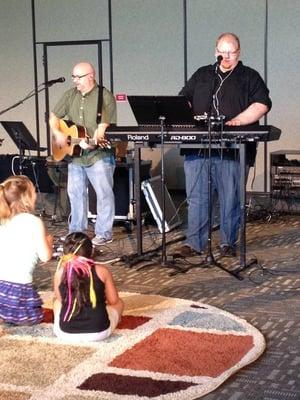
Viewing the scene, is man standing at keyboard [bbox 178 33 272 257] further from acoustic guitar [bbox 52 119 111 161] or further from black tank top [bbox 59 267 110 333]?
black tank top [bbox 59 267 110 333]

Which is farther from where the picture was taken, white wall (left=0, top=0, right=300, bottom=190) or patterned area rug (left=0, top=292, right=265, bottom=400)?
white wall (left=0, top=0, right=300, bottom=190)

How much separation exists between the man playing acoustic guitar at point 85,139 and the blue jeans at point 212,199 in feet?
2.74

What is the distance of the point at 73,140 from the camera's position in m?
5.97

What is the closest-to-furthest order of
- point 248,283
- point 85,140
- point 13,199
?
point 13,199, point 248,283, point 85,140

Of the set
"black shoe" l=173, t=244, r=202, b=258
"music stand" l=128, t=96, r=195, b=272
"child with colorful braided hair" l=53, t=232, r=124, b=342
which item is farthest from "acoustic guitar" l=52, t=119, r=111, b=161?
"child with colorful braided hair" l=53, t=232, r=124, b=342

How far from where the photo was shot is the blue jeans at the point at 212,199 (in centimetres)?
546

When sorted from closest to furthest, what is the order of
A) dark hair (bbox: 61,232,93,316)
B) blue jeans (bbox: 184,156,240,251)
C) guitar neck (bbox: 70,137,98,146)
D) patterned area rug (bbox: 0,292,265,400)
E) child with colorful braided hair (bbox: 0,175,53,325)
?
patterned area rug (bbox: 0,292,265,400)
dark hair (bbox: 61,232,93,316)
child with colorful braided hair (bbox: 0,175,53,325)
blue jeans (bbox: 184,156,240,251)
guitar neck (bbox: 70,137,98,146)

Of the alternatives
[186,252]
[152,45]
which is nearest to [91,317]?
[186,252]

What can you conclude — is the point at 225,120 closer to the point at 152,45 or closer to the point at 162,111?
the point at 162,111

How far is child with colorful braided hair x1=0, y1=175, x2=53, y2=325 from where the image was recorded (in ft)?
12.5

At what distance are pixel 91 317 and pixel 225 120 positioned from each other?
2.22m

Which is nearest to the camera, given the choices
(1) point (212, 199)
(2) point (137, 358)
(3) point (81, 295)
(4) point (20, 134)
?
(2) point (137, 358)

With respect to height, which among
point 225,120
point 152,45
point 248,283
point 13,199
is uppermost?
point 152,45

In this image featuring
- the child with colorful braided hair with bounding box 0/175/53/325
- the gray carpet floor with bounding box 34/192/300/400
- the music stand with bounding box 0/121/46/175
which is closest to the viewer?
the gray carpet floor with bounding box 34/192/300/400
